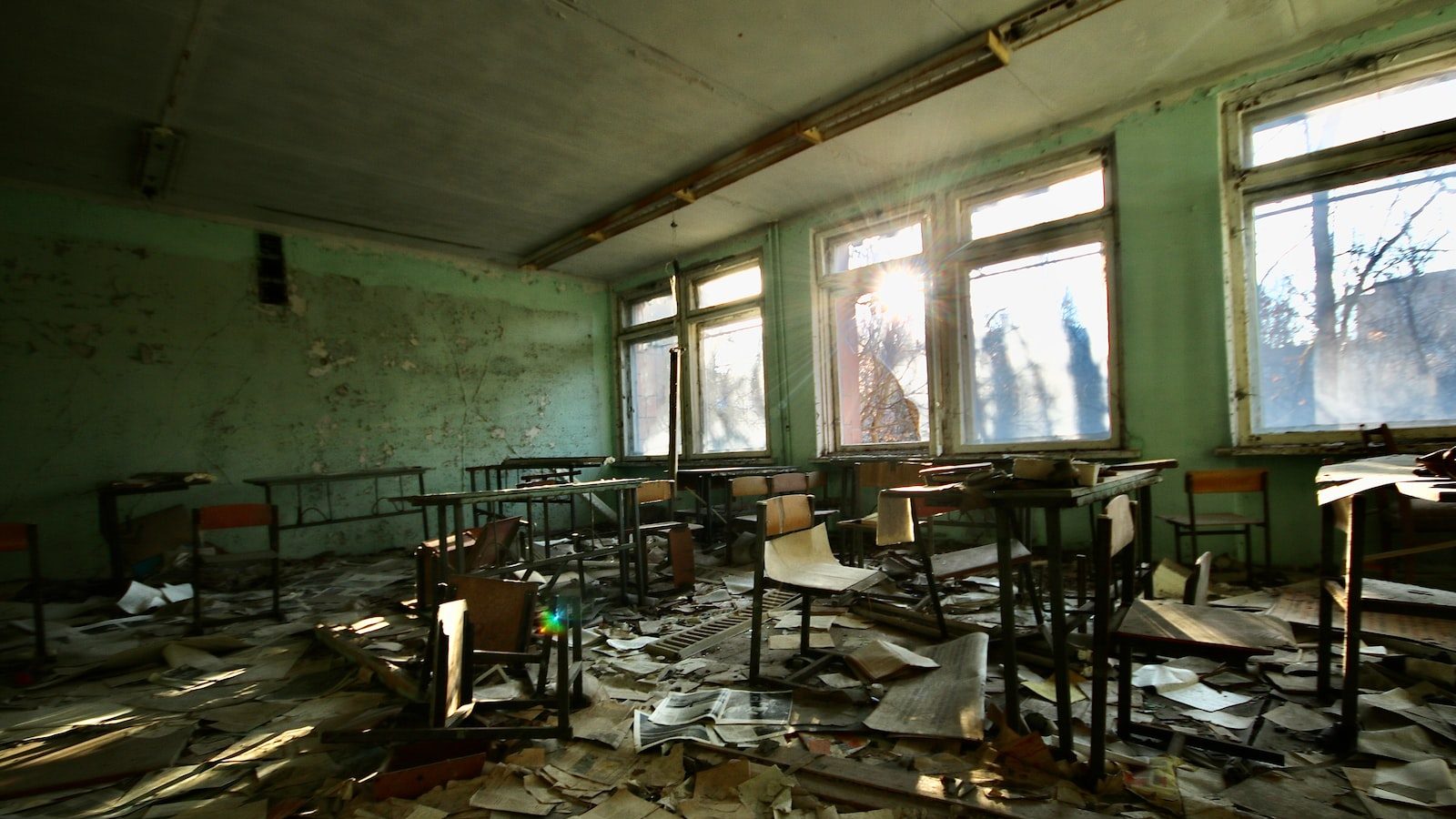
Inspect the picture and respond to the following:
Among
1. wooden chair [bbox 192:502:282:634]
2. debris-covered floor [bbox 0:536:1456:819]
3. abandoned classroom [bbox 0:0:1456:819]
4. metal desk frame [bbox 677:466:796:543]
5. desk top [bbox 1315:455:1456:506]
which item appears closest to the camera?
desk top [bbox 1315:455:1456:506]

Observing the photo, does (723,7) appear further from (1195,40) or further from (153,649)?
(153,649)

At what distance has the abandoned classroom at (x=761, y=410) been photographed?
76.5 inches

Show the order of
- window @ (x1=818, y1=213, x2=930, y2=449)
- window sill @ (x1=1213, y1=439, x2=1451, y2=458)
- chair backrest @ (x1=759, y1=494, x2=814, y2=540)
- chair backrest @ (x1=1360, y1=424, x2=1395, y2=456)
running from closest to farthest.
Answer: chair backrest @ (x1=759, y1=494, x2=814, y2=540), chair backrest @ (x1=1360, y1=424, x2=1395, y2=456), window sill @ (x1=1213, y1=439, x2=1451, y2=458), window @ (x1=818, y1=213, x2=930, y2=449)

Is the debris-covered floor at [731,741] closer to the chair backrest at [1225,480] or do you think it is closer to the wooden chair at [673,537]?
the chair backrest at [1225,480]

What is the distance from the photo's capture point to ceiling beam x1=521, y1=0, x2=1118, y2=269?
350 centimetres

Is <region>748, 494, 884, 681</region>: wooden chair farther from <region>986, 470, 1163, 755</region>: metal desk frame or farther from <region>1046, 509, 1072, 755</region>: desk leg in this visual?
<region>1046, 509, 1072, 755</region>: desk leg

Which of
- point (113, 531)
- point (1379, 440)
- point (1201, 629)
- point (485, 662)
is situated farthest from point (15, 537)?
point (1379, 440)

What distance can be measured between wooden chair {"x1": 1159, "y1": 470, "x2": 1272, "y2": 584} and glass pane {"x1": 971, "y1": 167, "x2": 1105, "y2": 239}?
2112 mm

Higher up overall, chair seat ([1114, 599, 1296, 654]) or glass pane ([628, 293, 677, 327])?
glass pane ([628, 293, 677, 327])

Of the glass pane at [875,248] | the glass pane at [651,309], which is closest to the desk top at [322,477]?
the glass pane at [651,309]

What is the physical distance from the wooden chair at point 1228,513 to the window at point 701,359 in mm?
3864

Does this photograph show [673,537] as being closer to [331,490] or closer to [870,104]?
[870,104]

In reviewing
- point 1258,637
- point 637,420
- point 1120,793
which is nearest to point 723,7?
point 1258,637

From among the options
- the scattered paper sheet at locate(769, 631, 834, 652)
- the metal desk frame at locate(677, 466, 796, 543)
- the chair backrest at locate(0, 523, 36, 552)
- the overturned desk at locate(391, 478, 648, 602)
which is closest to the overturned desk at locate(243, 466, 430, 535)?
the chair backrest at locate(0, 523, 36, 552)
